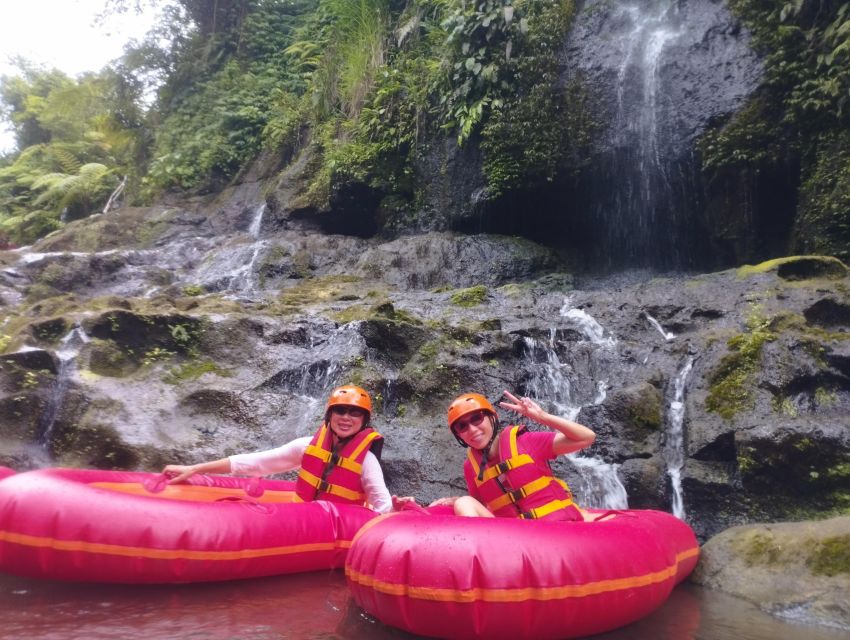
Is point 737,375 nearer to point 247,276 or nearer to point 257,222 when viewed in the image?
point 247,276

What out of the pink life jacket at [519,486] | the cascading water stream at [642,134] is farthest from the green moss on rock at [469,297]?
the pink life jacket at [519,486]

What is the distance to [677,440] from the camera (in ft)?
16.8

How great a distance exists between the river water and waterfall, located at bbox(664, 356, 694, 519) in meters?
1.20

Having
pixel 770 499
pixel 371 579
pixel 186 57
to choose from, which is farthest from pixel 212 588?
pixel 186 57

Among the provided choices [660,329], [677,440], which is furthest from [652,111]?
[677,440]

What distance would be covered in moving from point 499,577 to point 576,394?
11.8 ft

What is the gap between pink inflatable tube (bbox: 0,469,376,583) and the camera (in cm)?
317

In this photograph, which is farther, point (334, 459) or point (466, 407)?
point (334, 459)

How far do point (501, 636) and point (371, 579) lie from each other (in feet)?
1.98

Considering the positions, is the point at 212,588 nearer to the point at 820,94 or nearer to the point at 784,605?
the point at 784,605

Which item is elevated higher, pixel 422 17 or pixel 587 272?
pixel 422 17

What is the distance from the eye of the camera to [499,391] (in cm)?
591

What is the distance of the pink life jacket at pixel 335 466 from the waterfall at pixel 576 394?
191cm

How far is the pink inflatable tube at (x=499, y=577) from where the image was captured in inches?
103
